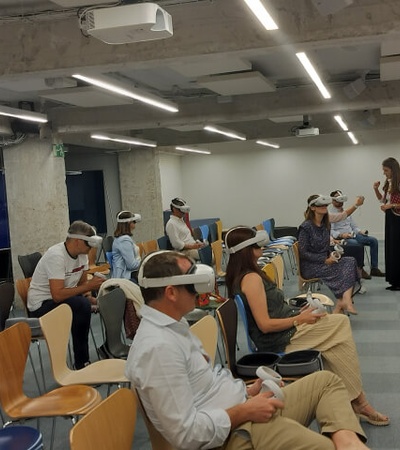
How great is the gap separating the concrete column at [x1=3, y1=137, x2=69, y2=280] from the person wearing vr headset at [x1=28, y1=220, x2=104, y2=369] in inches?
150

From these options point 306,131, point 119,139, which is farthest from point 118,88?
point 306,131

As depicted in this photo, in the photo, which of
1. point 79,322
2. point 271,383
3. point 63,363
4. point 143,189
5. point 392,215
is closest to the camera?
point 271,383

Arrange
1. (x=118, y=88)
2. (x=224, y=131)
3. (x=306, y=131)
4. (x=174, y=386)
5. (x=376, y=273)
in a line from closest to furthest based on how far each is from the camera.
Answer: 1. (x=174, y=386)
2. (x=118, y=88)
3. (x=376, y=273)
4. (x=306, y=131)
5. (x=224, y=131)

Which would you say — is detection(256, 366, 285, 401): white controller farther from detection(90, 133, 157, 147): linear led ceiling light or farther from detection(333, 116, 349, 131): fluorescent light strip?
detection(333, 116, 349, 131): fluorescent light strip

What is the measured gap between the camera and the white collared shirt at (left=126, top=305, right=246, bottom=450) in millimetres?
2182

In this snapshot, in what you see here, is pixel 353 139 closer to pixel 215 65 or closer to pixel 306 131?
pixel 306 131

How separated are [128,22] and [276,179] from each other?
45.2 ft

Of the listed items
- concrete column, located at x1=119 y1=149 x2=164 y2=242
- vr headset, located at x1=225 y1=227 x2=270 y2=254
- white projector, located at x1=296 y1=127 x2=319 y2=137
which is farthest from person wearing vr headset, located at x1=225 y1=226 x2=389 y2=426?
concrete column, located at x1=119 y1=149 x2=164 y2=242

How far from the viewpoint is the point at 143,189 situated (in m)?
13.7

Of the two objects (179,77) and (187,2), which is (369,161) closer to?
(179,77)

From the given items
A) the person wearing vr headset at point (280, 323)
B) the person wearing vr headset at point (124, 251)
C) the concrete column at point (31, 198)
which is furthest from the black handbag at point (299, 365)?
the concrete column at point (31, 198)

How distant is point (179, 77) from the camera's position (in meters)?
7.96

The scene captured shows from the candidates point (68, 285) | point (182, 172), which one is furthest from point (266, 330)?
point (182, 172)

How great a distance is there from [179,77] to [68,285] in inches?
151
